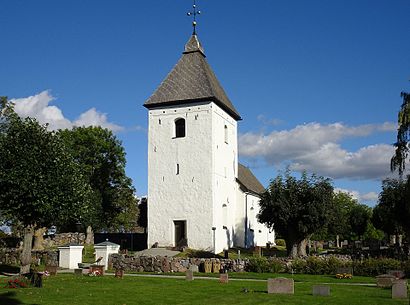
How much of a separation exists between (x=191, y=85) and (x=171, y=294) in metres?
30.1

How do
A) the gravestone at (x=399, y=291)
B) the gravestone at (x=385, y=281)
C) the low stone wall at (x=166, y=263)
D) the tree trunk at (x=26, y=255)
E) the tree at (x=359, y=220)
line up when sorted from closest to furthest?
the gravestone at (x=399, y=291) < the gravestone at (x=385, y=281) < the tree trunk at (x=26, y=255) < the low stone wall at (x=166, y=263) < the tree at (x=359, y=220)

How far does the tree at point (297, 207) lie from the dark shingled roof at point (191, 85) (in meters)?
10.7

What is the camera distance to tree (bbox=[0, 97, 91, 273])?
28.0 meters

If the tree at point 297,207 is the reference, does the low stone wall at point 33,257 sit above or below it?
below

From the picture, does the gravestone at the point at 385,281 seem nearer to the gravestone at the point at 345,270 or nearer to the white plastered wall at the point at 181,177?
the gravestone at the point at 345,270

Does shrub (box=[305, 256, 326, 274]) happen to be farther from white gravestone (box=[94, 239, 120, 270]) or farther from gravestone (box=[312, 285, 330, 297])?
white gravestone (box=[94, 239, 120, 270])

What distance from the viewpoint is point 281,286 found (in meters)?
19.6

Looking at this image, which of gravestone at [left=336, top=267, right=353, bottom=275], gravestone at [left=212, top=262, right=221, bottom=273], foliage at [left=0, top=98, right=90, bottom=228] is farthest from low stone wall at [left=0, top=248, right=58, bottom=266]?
gravestone at [left=336, top=267, right=353, bottom=275]

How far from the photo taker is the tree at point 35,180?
1102 inches

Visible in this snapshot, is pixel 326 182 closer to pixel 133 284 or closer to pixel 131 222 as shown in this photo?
pixel 133 284

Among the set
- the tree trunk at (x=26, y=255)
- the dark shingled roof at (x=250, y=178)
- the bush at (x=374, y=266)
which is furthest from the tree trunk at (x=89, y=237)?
the bush at (x=374, y=266)

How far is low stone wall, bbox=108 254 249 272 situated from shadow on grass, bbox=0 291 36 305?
13049mm

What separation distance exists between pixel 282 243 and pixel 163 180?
28.2 m

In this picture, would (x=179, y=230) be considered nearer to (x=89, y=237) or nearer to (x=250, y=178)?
(x=89, y=237)
